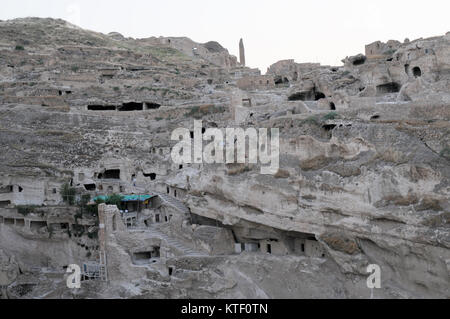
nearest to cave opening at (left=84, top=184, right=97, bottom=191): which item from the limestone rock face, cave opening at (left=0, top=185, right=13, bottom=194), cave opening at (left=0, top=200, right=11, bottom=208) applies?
the limestone rock face

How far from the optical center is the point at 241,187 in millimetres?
20516

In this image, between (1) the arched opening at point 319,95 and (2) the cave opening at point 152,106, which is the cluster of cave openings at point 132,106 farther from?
(1) the arched opening at point 319,95

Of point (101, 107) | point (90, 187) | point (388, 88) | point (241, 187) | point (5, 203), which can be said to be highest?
point (388, 88)

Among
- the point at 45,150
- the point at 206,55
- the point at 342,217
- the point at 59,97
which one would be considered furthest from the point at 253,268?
the point at 206,55

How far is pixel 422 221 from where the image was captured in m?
15.0

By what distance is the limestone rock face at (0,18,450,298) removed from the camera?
53.6 ft

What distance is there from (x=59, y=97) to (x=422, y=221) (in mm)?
27692

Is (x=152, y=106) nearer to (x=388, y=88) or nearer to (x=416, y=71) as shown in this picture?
(x=388, y=88)

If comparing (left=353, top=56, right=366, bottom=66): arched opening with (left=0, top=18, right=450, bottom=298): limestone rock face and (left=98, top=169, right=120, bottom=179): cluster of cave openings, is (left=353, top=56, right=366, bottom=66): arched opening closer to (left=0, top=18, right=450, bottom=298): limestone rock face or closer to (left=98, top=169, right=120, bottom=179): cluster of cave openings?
(left=0, top=18, right=450, bottom=298): limestone rock face

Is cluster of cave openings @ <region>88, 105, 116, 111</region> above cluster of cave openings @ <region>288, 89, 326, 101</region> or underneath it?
underneath

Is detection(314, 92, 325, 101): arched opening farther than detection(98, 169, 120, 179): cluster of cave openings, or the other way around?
detection(314, 92, 325, 101): arched opening

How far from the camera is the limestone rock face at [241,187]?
16.3 metres

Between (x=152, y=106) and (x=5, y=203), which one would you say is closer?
(x=5, y=203)

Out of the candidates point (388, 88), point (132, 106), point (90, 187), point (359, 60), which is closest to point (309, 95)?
point (388, 88)
